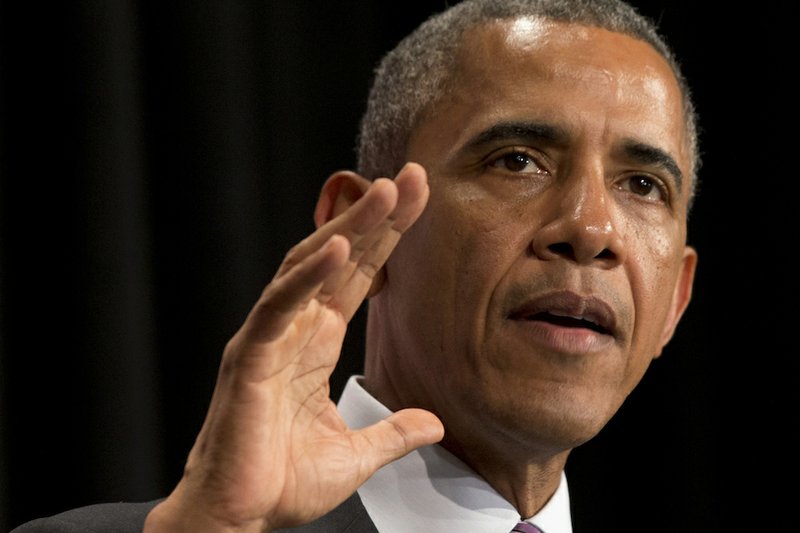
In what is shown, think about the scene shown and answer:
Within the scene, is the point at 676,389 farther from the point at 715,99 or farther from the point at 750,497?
the point at 715,99

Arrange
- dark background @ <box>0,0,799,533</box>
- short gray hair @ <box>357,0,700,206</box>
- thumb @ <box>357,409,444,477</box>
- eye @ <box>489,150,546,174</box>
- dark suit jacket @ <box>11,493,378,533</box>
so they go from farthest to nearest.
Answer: dark background @ <box>0,0,799,533</box>
short gray hair @ <box>357,0,700,206</box>
eye @ <box>489,150,546,174</box>
dark suit jacket @ <box>11,493,378,533</box>
thumb @ <box>357,409,444,477</box>

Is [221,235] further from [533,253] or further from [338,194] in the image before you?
[533,253]

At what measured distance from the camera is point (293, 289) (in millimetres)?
1152

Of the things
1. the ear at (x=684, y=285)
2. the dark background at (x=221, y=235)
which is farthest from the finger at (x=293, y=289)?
the ear at (x=684, y=285)

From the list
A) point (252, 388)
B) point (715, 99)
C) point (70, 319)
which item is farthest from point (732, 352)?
point (252, 388)

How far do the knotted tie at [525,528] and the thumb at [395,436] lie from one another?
1.32ft

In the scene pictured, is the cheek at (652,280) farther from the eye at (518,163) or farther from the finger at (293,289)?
the finger at (293,289)

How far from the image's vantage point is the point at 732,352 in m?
2.68

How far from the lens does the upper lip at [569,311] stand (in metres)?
1.60

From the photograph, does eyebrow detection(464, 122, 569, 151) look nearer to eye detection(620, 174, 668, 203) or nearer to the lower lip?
eye detection(620, 174, 668, 203)

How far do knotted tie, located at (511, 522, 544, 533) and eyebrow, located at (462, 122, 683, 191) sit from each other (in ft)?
1.83

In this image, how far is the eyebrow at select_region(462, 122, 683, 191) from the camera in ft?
5.54

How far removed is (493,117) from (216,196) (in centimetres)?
68

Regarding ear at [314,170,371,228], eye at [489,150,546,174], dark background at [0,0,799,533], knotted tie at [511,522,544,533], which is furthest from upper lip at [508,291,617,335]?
dark background at [0,0,799,533]
